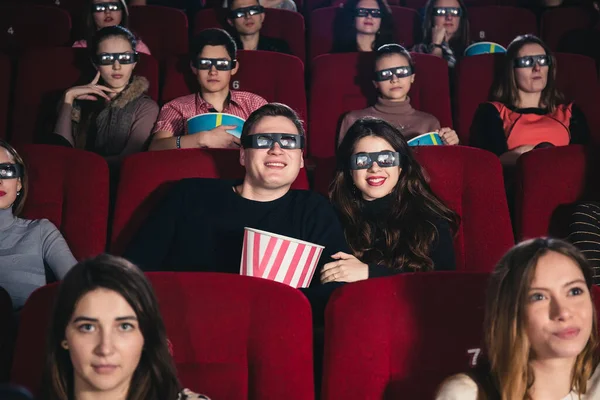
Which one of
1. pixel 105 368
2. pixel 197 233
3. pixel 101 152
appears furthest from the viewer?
pixel 101 152

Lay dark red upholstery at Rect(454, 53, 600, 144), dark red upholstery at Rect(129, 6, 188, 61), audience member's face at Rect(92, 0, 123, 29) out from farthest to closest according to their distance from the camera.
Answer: dark red upholstery at Rect(129, 6, 188, 61), audience member's face at Rect(92, 0, 123, 29), dark red upholstery at Rect(454, 53, 600, 144)

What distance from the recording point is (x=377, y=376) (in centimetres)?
88

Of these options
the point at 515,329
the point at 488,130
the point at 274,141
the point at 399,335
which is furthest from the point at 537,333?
the point at 488,130

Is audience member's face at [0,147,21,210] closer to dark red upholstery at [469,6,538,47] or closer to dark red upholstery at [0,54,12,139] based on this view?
dark red upholstery at [0,54,12,139]

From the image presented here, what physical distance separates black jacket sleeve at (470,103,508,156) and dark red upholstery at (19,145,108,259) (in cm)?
77

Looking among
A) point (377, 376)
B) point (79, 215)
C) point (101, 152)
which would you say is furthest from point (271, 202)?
point (101, 152)

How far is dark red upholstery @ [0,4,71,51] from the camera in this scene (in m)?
2.12

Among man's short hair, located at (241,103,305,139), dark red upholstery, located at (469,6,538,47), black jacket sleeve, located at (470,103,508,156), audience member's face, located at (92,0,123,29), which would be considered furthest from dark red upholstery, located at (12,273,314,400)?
dark red upholstery, located at (469,6,538,47)

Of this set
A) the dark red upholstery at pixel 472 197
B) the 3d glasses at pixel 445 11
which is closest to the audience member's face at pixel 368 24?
the 3d glasses at pixel 445 11

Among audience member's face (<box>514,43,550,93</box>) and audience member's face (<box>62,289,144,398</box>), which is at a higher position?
audience member's face (<box>514,43,550,93</box>)

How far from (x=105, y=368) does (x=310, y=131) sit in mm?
1052

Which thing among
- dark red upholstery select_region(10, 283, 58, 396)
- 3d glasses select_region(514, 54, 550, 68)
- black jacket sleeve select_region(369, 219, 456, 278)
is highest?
3d glasses select_region(514, 54, 550, 68)

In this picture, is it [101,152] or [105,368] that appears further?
[101,152]

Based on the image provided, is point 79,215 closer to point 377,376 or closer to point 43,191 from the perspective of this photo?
point 43,191
